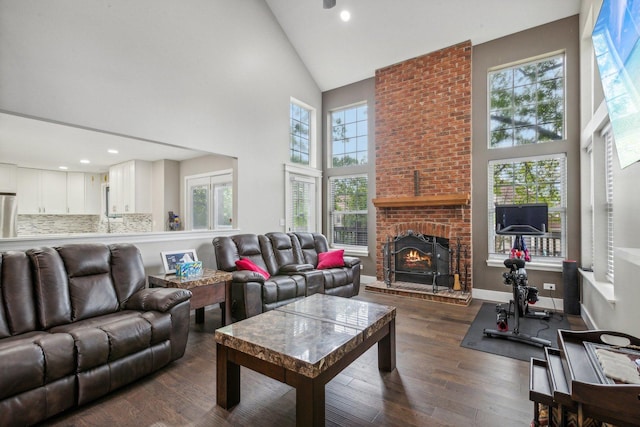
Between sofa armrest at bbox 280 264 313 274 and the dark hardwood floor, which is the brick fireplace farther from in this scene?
the dark hardwood floor

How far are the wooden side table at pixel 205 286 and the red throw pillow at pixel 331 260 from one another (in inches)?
65.0

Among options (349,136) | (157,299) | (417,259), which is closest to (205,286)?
(157,299)

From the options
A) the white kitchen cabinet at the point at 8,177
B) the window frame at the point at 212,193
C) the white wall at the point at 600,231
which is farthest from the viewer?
the window frame at the point at 212,193

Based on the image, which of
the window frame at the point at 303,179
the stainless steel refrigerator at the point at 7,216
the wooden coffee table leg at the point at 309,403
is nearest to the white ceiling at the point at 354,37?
the stainless steel refrigerator at the point at 7,216

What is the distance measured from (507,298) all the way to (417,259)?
4.54 feet

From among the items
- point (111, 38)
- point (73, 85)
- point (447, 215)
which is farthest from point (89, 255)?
point (447, 215)

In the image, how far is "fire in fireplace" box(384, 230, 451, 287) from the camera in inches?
191

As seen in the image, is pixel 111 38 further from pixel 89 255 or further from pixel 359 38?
pixel 359 38

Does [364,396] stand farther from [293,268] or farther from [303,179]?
[303,179]

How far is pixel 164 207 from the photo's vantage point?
5.24 m

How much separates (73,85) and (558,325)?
18.8 ft

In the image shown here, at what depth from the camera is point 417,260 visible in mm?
5082

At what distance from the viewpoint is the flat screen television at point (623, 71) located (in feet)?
5.11

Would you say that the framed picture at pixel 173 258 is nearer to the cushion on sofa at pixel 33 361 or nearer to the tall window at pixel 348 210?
the cushion on sofa at pixel 33 361
